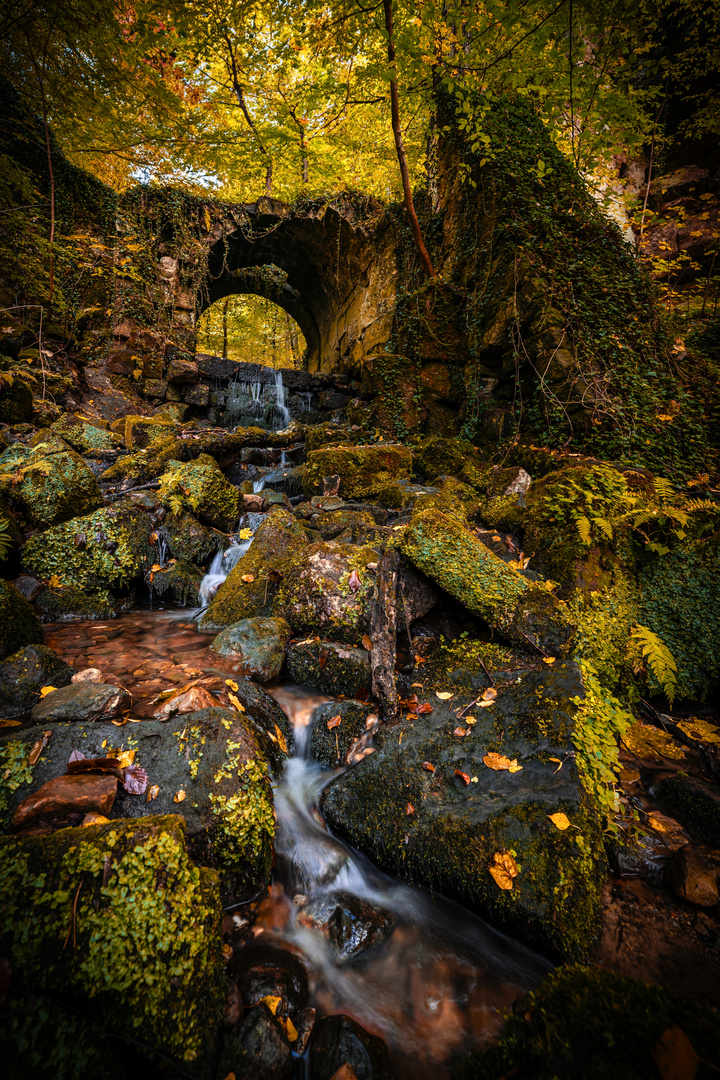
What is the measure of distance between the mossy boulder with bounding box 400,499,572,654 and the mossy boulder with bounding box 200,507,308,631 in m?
1.53

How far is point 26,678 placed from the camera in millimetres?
2904

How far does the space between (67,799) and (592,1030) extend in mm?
2230

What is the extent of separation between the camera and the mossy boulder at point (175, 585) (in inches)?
212

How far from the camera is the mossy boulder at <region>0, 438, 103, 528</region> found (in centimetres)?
515

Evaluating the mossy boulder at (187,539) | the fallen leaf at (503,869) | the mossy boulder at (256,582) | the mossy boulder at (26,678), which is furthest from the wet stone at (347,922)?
the mossy boulder at (187,539)

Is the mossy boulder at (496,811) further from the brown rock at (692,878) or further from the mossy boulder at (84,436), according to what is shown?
the mossy boulder at (84,436)

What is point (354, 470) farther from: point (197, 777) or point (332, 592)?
point (197, 777)

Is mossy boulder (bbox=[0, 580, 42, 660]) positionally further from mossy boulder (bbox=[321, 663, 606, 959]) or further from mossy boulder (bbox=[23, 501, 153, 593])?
mossy boulder (bbox=[321, 663, 606, 959])

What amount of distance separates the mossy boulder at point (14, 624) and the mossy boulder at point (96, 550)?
1.40 metres

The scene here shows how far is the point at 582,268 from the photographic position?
7.53 meters

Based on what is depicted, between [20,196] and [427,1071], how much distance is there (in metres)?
16.1

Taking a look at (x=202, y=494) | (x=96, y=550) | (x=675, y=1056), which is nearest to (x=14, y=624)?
(x=96, y=550)

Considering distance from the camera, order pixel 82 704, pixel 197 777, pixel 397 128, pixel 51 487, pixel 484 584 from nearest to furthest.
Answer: pixel 197 777, pixel 82 704, pixel 484 584, pixel 51 487, pixel 397 128

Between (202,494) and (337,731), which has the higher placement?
(202,494)
